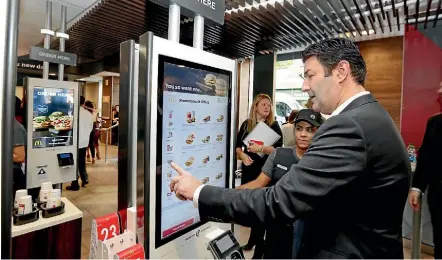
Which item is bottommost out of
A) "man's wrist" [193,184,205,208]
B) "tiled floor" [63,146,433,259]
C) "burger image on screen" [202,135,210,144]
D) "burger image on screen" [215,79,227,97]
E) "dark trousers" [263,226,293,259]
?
"tiled floor" [63,146,433,259]

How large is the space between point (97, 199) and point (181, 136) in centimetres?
437

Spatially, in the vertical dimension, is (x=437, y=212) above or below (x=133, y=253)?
below

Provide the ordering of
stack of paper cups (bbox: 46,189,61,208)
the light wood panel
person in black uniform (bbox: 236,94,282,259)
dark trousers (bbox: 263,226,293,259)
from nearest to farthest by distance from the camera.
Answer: stack of paper cups (bbox: 46,189,61,208)
dark trousers (bbox: 263,226,293,259)
person in black uniform (bbox: 236,94,282,259)
the light wood panel

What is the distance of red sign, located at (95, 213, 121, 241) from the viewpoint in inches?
47.6

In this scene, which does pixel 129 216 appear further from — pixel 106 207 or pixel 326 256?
pixel 106 207

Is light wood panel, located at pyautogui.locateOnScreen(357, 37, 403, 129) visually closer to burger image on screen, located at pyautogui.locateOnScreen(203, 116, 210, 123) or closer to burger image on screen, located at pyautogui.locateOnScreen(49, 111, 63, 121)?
burger image on screen, located at pyautogui.locateOnScreen(203, 116, 210, 123)

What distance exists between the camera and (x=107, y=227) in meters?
1.24

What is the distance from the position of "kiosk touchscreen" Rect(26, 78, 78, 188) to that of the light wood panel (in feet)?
14.8

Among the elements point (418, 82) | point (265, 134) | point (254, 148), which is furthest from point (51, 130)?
point (418, 82)

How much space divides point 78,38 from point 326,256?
5944mm

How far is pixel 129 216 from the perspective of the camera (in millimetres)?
1296

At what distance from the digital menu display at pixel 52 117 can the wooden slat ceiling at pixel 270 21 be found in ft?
4.46

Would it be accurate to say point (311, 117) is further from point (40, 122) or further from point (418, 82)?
point (40, 122)

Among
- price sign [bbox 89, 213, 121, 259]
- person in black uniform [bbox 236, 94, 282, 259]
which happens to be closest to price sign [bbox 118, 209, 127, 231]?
price sign [bbox 89, 213, 121, 259]
